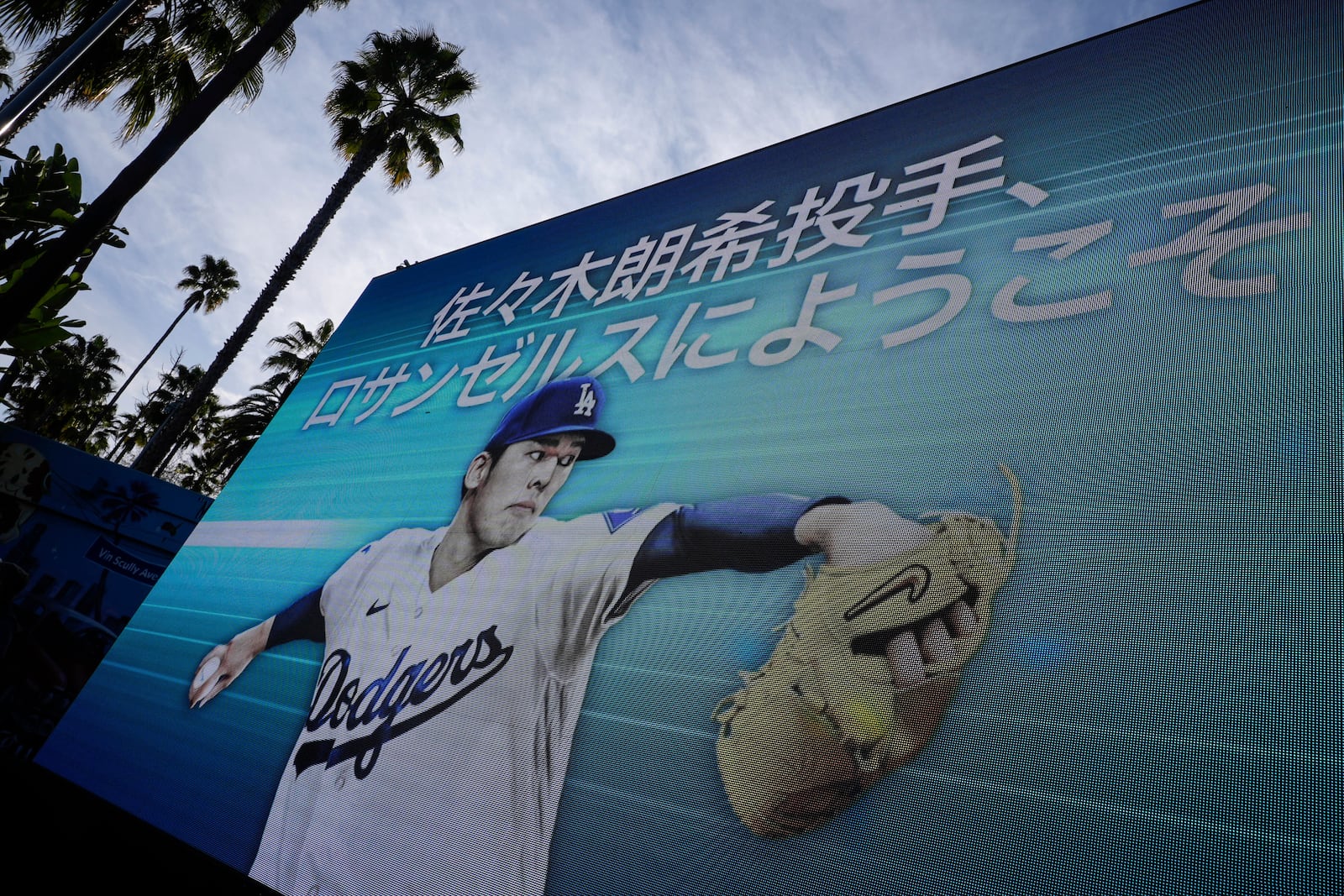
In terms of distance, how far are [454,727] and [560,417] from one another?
50.1 inches

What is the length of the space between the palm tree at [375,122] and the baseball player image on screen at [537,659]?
527 centimetres

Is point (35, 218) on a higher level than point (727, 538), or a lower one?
higher

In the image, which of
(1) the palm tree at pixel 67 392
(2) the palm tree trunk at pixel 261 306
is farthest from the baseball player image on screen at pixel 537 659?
(1) the palm tree at pixel 67 392

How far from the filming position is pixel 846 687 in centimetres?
190

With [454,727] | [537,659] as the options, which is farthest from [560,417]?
[454,727]

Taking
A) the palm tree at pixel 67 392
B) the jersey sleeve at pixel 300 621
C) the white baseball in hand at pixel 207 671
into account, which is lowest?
the white baseball in hand at pixel 207 671

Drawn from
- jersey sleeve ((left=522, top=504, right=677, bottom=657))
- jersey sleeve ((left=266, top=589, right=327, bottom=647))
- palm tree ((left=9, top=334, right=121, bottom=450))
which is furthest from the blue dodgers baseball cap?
palm tree ((left=9, top=334, right=121, bottom=450))

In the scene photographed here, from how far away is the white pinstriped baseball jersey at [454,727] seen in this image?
2217 millimetres

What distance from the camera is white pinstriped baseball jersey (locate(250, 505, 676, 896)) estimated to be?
2217mm

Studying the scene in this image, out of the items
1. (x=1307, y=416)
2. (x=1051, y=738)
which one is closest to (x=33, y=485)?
(x=1051, y=738)

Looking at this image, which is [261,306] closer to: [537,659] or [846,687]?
[537,659]

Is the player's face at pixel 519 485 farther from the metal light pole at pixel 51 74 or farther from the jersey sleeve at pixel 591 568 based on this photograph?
the metal light pole at pixel 51 74

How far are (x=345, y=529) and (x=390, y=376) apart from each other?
1043mm

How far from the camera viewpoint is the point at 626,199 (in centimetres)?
394
